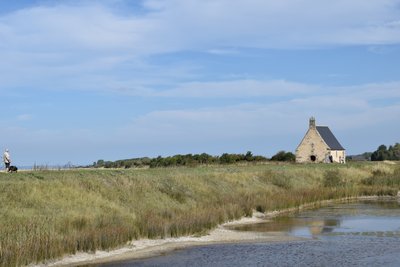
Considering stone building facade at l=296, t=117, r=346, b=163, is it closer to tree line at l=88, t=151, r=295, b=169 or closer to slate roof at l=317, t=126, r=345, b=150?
slate roof at l=317, t=126, r=345, b=150

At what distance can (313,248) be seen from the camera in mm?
24312

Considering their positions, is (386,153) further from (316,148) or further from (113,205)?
(113,205)

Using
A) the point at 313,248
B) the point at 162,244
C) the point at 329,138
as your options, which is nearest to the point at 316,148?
the point at 329,138

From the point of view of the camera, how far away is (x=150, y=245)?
81.2 feet

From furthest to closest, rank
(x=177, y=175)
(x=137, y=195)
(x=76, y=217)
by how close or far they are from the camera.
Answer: (x=177, y=175)
(x=137, y=195)
(x=76, y=217)

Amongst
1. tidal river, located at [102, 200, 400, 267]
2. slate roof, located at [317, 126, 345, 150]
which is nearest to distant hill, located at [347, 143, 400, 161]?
slate roof, located at [317, 126, 345, 150]

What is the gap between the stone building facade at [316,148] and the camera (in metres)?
92.8

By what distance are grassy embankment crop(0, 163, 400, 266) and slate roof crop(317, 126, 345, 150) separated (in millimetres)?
47523

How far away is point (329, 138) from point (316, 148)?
4.00 meters

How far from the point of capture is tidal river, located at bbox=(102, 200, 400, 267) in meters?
21.2

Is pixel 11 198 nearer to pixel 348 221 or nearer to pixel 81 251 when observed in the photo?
pixel 81 251

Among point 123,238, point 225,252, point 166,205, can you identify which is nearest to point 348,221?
point 166,205

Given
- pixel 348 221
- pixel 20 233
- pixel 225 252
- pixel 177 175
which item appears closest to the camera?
pixel 20 233

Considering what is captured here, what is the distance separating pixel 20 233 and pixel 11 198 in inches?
190
